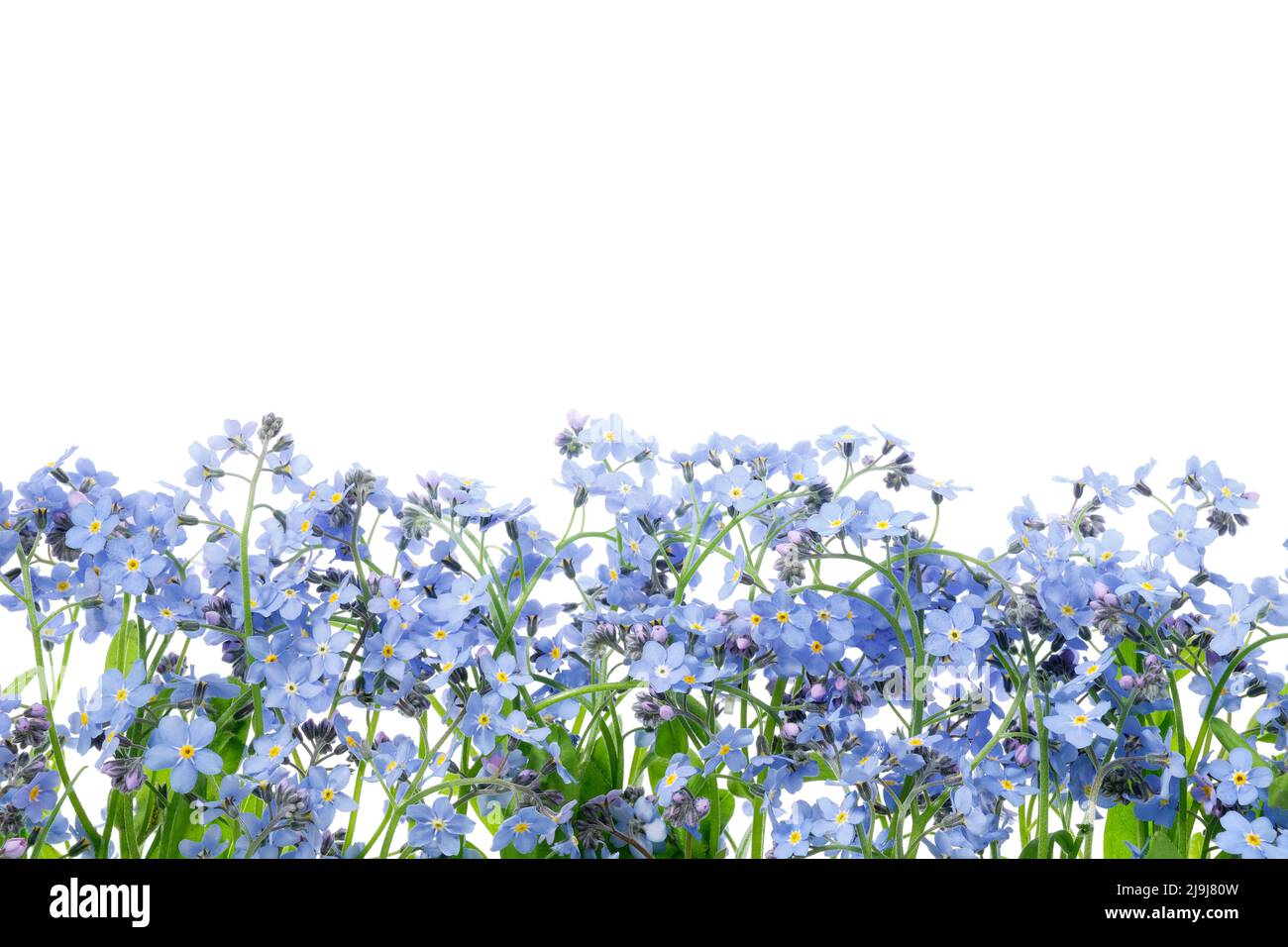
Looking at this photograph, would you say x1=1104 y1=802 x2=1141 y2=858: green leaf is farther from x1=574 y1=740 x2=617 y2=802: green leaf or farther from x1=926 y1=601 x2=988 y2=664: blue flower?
x1=574 y1=740 x2=617 y2=802: green leaf

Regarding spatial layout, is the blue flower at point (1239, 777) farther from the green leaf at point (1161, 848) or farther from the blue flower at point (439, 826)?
the blue flower at point (439, 826)

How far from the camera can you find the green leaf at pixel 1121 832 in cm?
113

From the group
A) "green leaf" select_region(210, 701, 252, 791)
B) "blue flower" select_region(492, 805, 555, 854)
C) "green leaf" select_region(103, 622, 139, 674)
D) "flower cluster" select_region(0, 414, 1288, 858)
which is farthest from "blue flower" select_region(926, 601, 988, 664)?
"green leaf" select_region(103, 622, 139, 674)

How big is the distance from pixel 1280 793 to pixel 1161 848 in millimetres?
114

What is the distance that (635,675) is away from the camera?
1.00m

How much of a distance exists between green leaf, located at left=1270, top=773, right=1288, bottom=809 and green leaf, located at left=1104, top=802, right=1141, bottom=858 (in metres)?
0.12

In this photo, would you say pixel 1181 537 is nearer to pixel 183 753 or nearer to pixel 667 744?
pixel 667 744

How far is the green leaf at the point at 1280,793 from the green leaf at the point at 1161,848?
96 mm

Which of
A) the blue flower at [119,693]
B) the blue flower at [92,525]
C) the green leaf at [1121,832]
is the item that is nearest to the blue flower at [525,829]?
the blue flower at [119,693]

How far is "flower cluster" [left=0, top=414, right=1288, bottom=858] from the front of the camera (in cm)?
100

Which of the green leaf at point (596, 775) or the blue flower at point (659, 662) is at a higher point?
the blue flower at point (659, 662)

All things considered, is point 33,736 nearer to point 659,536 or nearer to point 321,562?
point 321,562

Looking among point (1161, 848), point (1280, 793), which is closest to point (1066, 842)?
point (1161, 848)
